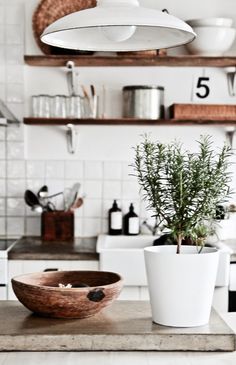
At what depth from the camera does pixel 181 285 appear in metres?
1.95

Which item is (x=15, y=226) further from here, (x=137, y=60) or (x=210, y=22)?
(x=210, y=22)

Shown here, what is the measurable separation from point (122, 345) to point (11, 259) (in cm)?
204

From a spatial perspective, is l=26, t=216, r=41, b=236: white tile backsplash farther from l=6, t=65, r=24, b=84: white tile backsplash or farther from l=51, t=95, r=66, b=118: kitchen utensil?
l=6, t=65, r=24, b=84: white tile backsplash

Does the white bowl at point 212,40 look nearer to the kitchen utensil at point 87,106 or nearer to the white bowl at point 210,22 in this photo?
the white bowl at point 210,22

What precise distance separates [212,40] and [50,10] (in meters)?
1.02

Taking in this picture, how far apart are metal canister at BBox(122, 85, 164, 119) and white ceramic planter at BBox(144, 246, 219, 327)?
2.38 meters

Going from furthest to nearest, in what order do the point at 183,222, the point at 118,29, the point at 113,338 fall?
the point at 118,29 → the point at 183,222 → the point at 113,338

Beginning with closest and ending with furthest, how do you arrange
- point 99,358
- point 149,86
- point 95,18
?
point 99,358, point 95,18, point 149,86

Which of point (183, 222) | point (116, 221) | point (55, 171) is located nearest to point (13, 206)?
point (55, 171)

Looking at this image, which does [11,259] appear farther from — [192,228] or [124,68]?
[192,228]

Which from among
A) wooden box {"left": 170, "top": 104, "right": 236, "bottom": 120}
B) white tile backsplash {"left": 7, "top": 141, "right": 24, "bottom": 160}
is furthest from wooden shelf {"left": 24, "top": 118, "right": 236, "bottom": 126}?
white tile backsplash {"left": 7, "top": 141, "right": 24, "bottom": 160}

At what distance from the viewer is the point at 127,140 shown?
14.8ft

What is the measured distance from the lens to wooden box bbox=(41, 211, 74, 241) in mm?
4328

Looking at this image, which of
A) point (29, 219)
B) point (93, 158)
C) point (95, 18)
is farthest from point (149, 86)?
point (95, 18)
